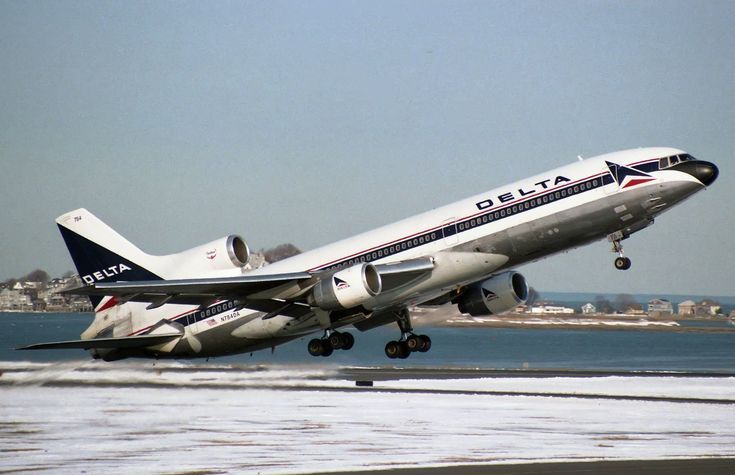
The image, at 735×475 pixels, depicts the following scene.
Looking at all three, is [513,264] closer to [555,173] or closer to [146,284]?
[555,173]

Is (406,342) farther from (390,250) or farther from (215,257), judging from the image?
(215,257)

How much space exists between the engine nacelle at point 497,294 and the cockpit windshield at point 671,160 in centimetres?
960

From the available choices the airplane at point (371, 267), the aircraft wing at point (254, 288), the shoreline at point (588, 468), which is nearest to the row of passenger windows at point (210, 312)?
the airplane at point (371, 267)

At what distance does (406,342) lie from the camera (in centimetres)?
4481

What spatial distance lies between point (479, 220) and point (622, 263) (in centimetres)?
573

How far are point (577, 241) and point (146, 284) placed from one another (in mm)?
16440

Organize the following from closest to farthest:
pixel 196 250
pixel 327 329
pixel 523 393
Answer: pixel 327 329, pixel 196 250, pixel 523 393

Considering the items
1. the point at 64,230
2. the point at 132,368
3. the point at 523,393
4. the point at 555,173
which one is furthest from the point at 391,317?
the point at 132,368

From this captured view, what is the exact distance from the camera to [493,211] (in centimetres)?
3828

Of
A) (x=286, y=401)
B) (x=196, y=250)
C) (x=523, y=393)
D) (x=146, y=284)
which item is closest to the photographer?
(x=146, y=284)

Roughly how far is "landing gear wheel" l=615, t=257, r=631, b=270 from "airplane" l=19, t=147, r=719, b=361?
0.04 m

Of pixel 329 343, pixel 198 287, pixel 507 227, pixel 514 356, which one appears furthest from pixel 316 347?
pixel 514 356

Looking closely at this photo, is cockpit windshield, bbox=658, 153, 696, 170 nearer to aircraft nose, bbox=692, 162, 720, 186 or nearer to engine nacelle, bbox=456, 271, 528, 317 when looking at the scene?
aircraft nose, bbox=692, 162, 720, 186

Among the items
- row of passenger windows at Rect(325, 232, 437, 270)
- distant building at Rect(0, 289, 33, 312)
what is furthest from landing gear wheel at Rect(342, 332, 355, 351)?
distant building at Rect(0, 289, 33, 312)
